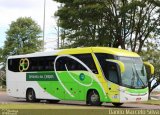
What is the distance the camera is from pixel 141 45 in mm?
44469

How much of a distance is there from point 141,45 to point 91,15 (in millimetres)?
5372

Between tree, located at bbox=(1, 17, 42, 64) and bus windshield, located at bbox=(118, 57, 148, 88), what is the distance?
48406mm

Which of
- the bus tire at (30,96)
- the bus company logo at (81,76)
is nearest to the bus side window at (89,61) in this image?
the bus company logo at (81,76)

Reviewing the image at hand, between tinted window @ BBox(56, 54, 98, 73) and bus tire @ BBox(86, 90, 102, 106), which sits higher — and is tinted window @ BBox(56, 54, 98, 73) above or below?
above

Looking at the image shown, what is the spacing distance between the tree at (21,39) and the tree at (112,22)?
31.5 meters

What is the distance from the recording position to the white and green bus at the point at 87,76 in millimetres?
26594

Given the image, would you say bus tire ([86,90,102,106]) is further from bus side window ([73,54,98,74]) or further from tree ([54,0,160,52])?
tree ([54,0,160,52])

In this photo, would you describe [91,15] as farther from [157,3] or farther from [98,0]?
[157,3]

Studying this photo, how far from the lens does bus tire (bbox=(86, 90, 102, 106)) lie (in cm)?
2734

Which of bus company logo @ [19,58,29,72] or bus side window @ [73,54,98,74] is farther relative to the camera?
bus company logo @ [19,58,29,72]

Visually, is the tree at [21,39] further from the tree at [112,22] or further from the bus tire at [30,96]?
the bus tire at [30,96]

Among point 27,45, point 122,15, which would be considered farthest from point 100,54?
point 27,45

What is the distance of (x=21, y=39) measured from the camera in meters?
78.3

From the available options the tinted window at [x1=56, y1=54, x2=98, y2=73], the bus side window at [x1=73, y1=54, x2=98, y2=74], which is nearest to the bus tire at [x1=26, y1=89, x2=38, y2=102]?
the tinted window at [x1=56, y1=54, x2=98, y2=73]
